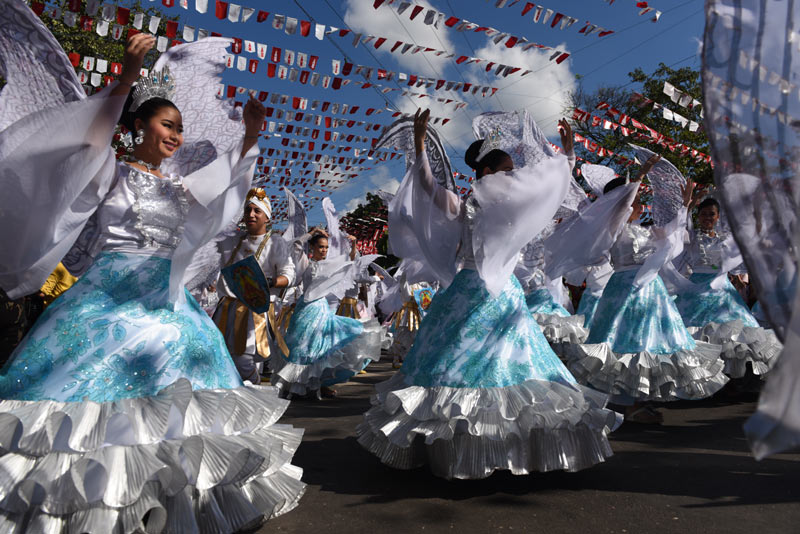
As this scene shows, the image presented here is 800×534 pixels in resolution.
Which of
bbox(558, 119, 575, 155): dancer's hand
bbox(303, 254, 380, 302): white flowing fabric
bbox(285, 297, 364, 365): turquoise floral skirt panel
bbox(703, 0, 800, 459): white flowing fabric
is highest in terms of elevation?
bbox(558, 119, 575, 155): dancer's hand

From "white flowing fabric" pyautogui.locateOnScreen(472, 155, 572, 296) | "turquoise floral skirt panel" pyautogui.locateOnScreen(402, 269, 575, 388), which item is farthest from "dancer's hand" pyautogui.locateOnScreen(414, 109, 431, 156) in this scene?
"turquoise floral skirt panel" pyautogui.locateOnScreen(402, 269, 575, 388)

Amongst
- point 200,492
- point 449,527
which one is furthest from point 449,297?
point 200,492

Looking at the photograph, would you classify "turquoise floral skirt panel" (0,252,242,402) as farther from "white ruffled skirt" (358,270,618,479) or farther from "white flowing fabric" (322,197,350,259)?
"white flowing fabric" (322,197,350,259)

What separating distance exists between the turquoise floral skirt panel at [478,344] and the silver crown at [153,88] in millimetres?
1923

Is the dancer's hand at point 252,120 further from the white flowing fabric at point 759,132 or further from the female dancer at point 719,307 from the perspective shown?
the female dancer at point 719,307

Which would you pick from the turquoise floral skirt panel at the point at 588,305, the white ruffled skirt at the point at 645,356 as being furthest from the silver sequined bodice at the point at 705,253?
the turquoise floral skirt panel at the point at 588,305

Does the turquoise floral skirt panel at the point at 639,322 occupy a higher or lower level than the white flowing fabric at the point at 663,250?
lower

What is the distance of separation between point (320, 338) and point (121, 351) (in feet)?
15.9

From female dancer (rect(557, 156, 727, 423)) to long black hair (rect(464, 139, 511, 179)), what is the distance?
1.11 metres

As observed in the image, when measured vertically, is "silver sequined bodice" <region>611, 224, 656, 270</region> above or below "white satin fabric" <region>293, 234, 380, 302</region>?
above

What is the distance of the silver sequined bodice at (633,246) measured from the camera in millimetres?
5562

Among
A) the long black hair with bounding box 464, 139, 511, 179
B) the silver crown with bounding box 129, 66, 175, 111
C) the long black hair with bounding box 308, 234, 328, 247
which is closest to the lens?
the silver crown with bounding box 129, 66, 175, 111

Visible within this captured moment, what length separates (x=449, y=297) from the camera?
3.64 metres

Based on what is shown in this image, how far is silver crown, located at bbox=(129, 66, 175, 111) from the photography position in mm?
2914
